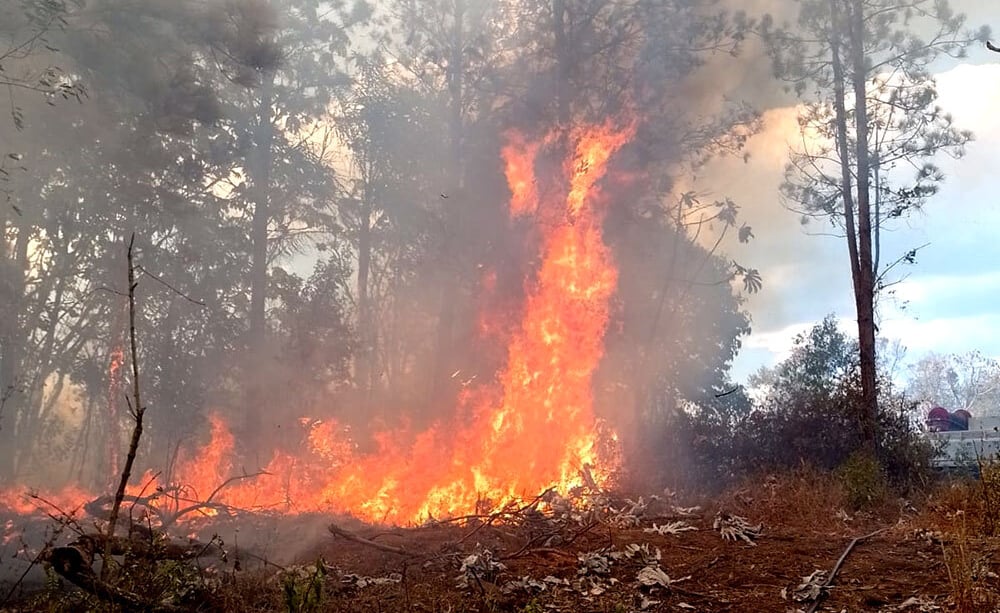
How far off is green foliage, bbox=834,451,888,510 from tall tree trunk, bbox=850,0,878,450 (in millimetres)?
1277

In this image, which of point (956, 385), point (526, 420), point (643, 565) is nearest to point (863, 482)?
point (643, 565)

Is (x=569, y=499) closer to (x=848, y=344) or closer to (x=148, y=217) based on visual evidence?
(x=148, y=217)

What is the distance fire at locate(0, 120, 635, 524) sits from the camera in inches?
542

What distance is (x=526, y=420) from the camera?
48.3 feet

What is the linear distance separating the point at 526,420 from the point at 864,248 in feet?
27.2

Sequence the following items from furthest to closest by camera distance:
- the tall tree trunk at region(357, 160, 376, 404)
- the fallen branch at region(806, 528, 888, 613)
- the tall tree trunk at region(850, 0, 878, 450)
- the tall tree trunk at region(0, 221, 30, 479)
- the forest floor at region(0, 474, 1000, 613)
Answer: the tall tree trunk at region(357, 160, 376, 404), the tall tree trunk at region(0, 221, 30, 479), the tall tree trunk at region(850, 0, 878, 450), the forest floor at region(0, 474, 1000, 613), the fallen branch at region(806, 528, 888, 613)

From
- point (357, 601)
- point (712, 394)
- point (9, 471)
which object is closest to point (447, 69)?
point (712, 394)

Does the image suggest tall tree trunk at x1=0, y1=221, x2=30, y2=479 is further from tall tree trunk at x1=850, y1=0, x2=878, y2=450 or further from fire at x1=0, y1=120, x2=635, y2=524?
tall tree trunk at x1=850, y1=0, x2=878, y2=450

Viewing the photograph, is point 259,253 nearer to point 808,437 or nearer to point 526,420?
point 526,420

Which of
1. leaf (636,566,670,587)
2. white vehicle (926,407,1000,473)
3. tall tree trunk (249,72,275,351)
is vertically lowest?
leaf (636,566,670,587)

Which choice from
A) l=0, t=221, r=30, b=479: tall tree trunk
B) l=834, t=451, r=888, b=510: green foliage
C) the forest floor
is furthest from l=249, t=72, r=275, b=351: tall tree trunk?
l=834, t=451, r=888, b=510: green foliage

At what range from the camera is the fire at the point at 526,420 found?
45.1 feet

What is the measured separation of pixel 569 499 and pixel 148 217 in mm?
13395

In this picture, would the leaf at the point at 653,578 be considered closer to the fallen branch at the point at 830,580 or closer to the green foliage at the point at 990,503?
the fallen branch at the point at 830,580
